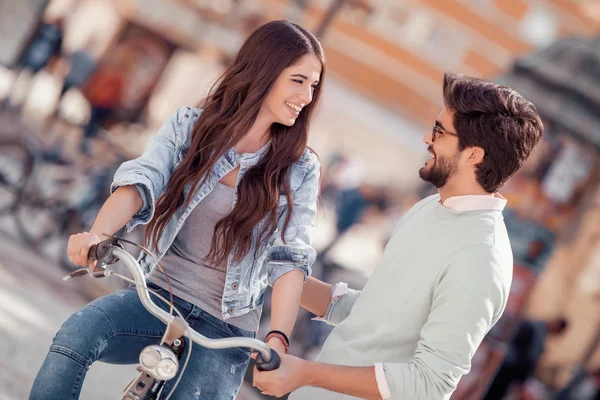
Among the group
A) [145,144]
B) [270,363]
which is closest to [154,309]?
[270,363]

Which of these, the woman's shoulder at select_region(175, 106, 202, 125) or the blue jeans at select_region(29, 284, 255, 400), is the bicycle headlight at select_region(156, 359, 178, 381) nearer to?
the blue jeans at select_region(29, 284, 255, 400)

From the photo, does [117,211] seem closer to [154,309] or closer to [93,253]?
[93,253]

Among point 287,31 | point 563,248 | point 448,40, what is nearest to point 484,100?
point 287,31

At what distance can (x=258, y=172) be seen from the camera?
279cm

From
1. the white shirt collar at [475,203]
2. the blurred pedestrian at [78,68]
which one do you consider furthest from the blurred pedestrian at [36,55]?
the white shirt collar at [475,203]

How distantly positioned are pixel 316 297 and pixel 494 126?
967 millimetres

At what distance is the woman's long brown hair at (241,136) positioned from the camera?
8.89ft

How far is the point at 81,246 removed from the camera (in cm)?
235

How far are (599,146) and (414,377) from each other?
5.82m

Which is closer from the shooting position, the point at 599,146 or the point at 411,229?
the point at 411,229

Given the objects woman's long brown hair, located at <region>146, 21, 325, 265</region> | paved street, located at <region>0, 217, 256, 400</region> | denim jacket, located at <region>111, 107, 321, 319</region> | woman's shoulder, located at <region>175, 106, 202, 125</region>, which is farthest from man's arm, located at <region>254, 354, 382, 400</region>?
paved street, located at <region>0, 217, 256, 400</region>

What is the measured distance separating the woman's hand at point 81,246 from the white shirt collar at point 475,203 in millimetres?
1105

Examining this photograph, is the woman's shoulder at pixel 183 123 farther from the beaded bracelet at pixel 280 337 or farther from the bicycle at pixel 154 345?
the beaded bracelet at pixel 280 337

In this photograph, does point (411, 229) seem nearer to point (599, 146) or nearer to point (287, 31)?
point (287, 31)
